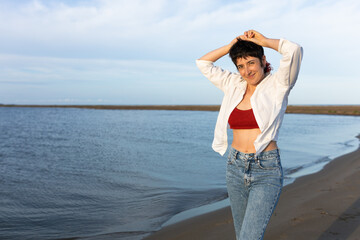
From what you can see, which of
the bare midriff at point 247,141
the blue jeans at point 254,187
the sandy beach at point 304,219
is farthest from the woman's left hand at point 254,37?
the sandy beach at point 304,219

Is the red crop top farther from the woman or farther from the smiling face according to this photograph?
the smiling face

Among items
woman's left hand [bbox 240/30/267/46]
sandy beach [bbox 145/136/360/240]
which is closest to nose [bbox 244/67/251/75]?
woman's left hand [bbox 240/30/267/46]

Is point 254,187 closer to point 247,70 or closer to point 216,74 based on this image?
point 247,70

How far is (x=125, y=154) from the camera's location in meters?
13.8

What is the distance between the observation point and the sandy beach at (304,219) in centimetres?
430

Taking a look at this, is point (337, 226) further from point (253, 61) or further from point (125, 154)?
point (125, 154)

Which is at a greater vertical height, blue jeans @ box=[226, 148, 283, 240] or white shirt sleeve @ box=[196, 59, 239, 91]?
white shirt sleeve @ box=[196, 59, 239, 91]

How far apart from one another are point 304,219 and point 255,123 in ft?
10.2

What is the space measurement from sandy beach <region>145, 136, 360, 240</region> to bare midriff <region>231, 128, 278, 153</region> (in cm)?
224

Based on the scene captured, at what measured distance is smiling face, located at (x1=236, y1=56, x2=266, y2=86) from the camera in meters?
2.49

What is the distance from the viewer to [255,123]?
95.3 inches

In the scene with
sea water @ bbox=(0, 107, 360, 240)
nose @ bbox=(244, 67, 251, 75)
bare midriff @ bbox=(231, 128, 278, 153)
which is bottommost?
sea water @ bbox=(0, 107, 360, 240)

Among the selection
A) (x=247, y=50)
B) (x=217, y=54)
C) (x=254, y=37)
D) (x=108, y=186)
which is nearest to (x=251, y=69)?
(x=247, y=50)

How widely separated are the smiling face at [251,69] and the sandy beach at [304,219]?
101 inches
